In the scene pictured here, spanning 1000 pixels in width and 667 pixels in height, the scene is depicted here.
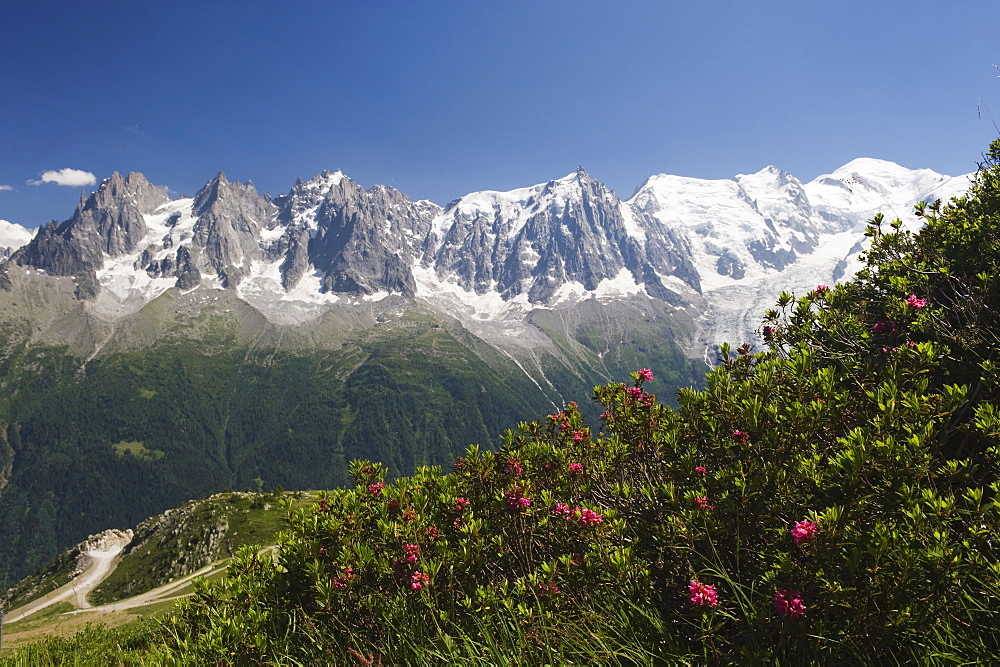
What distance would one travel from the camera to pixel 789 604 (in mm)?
4422

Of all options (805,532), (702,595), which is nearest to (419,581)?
(702,595)

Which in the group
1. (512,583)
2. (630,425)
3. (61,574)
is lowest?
(61,574)

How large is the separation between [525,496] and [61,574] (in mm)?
152615

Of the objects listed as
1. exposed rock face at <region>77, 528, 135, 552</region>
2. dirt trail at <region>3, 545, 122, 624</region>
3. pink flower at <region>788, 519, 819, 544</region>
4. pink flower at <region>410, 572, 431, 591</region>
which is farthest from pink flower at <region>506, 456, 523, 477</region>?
exposed rock face at <region>77, 528, 135, 552</region>

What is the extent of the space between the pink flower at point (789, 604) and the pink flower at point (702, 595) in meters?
0.57

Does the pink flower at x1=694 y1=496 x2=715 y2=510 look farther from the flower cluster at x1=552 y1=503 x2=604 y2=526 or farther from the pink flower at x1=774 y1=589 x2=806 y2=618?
the flower cluster at x1=552 y1=503 x2=604 y2=526

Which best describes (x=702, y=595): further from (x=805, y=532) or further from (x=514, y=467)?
(x=514, y=467)

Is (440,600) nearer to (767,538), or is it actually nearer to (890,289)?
(767,538)

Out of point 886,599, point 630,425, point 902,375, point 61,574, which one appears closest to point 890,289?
point 902,375

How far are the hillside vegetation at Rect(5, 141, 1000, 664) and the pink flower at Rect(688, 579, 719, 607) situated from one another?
29 millimetres

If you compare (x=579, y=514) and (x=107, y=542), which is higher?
(x=579, y=514)

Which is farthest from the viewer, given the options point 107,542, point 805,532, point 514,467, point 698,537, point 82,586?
point 107,542

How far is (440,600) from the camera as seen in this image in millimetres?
6840

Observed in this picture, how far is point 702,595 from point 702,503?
1.08 metres
